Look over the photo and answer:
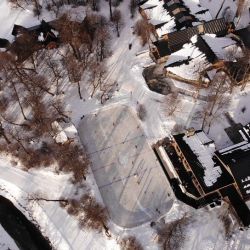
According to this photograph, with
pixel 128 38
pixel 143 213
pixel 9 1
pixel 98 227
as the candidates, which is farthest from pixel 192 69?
pixel 9 1

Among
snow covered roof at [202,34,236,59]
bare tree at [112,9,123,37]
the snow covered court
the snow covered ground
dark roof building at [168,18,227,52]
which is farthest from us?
bare tree at [112,9,123,37]

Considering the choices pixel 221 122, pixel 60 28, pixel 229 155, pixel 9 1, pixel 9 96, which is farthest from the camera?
pixel 9 1

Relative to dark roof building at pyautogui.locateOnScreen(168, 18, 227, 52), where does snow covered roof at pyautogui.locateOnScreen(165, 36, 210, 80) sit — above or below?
below

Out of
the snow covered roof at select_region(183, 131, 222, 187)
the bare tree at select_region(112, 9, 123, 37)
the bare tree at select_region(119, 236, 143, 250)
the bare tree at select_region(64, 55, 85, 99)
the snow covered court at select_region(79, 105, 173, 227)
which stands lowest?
the bare tree at select_region(119, 236, 143, 250)

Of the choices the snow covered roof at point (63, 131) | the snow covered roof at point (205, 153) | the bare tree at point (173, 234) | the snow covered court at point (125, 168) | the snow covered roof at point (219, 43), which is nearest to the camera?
the bare tree at point (173, 234)

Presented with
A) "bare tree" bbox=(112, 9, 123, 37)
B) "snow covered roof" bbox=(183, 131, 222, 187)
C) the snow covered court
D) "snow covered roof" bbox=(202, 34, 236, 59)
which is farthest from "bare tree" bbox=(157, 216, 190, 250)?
"bare tree" bbox=(112, 9, 123, 37)

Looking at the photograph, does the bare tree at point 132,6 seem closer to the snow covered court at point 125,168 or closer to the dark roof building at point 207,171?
the snow covered court at point 125,168

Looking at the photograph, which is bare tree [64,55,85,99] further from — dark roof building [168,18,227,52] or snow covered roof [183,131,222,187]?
snow covered roof [183,131,222,187]

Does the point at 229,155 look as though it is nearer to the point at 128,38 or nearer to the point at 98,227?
the point at 98,227

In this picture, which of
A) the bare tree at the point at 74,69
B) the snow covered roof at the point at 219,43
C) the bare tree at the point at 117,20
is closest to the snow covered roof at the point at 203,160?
the snow covered roof at the point at 219,43
